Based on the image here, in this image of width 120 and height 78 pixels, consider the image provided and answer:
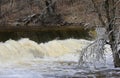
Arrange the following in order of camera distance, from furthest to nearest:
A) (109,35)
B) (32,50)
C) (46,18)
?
(46,18) → (32,50) → (109,35)

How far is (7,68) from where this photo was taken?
16.9m

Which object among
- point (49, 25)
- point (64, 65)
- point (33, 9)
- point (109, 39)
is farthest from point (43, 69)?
point (33, 9)

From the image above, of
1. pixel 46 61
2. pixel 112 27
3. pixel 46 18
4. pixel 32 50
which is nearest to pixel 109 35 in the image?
pixel 112 27

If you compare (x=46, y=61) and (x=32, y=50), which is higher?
(x=32, y=50)

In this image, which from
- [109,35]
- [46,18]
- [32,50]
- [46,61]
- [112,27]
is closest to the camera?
[112,27]

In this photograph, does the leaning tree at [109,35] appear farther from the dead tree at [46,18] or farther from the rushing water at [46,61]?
the dead tree at [46,18]

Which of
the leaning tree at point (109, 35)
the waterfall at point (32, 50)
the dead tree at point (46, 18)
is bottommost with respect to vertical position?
the leaning tree at point (109, 35)

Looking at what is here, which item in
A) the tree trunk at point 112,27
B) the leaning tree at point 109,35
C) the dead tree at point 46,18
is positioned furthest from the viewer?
the dead tree at point 46,18

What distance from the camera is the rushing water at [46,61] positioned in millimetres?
15422

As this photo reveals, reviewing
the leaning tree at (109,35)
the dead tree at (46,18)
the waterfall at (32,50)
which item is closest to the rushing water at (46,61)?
the waterfall at (32,50)

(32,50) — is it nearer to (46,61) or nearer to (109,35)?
(46,61)

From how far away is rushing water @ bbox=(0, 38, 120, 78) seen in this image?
15422 millimetres

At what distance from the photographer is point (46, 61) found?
18969 millimetres

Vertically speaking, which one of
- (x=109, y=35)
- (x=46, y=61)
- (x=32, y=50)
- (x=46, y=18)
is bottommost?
(x=109, y=35)
